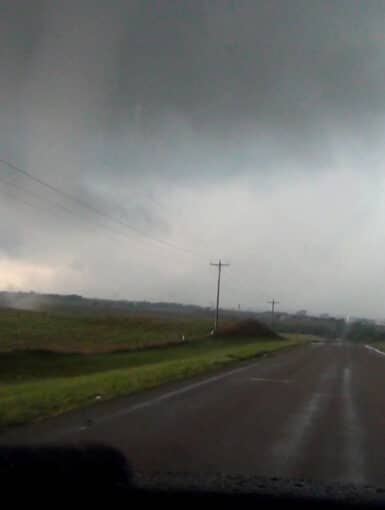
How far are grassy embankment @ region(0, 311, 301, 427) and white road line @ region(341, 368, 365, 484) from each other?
5919mm

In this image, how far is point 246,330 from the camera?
86.7 metres

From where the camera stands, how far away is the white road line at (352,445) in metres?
8.84

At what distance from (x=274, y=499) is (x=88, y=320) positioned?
68093 millimetres

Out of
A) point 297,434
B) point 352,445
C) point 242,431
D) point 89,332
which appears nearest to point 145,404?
point 242,431

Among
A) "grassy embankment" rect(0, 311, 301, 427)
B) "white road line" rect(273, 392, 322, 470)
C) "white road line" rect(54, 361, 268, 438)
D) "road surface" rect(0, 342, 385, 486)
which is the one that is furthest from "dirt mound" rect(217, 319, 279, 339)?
"white road line" rect(273, 392, 322, 470)

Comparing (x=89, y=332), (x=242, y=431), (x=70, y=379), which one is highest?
(x=89, y=332)

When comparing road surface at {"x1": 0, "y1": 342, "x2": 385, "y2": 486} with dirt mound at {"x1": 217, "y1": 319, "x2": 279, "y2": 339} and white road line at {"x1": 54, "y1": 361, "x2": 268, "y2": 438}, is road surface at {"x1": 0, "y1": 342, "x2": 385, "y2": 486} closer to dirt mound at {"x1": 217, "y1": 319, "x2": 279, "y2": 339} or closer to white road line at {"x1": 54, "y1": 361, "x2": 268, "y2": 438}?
white road line at {"x1": 54, "y1": 361, "x2": 268, "y2": 438}

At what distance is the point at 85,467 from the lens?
6465 mm

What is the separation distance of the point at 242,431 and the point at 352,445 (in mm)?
2116

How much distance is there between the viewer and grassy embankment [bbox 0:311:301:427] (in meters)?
16.5

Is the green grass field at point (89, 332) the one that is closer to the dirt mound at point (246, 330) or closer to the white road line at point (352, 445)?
the dirt mound at point (246, 330)

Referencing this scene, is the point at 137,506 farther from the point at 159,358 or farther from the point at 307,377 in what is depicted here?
the point at 159,358

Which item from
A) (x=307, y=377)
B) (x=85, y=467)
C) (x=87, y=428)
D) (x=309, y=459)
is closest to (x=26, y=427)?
(x=87, y=428)

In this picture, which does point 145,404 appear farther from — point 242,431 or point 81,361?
point 81,361
